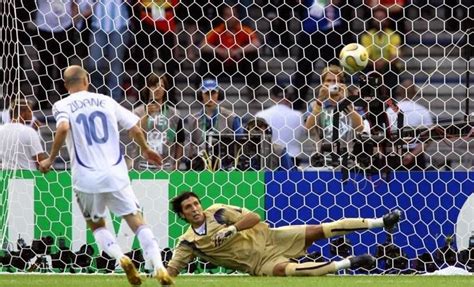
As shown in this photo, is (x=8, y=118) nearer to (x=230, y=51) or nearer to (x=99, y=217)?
(x=230, y=51)

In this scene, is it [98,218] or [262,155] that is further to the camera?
[262,155]

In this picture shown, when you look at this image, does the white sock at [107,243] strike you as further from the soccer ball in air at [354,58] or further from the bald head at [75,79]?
the soccer ball in air at [354,58]

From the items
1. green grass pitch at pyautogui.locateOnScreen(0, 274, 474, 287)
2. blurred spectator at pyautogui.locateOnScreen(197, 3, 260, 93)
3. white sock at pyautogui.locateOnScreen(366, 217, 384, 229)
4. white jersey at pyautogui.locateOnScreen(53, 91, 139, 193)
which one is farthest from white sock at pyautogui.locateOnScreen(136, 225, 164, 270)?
blurred spectator at pyautogui.locateOnScreen(197, 3, 260, 93)

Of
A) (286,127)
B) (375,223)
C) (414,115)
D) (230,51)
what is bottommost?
(375,223)

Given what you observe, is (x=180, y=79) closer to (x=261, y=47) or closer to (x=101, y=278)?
(x=261, y=47)

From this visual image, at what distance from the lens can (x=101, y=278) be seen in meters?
12.1

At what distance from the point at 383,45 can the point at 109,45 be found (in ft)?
9.40

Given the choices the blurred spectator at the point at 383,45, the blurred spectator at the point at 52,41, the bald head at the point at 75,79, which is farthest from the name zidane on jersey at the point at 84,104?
the blurred spectator at the point at 383,45

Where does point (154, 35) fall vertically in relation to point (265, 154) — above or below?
above

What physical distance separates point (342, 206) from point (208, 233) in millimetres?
1757

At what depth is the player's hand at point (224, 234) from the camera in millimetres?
12023

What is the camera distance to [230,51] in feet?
49.2

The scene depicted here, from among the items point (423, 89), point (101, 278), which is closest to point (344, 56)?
point (423, 89)

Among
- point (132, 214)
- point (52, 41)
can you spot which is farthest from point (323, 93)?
point (132, 214)
